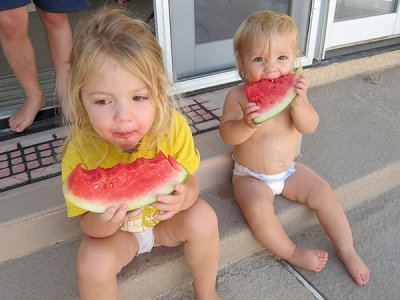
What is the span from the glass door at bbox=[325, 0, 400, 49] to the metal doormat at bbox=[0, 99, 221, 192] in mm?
1954

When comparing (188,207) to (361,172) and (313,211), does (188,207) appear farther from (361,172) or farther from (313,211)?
(361,172)

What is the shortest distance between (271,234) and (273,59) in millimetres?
923

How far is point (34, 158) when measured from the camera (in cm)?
230

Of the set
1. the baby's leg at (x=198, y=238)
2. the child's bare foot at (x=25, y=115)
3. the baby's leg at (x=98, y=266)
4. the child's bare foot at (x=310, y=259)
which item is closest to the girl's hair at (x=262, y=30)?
the baby's leg at (x=198, y=238)

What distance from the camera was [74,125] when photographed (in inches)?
63.4

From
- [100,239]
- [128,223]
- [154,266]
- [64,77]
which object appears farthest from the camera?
[64,77]

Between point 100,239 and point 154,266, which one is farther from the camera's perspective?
point 154,266

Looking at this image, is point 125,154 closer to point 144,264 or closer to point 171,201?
point 171,201

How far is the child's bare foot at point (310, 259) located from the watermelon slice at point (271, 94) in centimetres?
75

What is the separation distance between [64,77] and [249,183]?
1.50 m

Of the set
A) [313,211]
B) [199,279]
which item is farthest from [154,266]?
[313,211]

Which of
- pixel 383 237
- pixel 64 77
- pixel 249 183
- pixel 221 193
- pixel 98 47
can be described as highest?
pixel 98 47

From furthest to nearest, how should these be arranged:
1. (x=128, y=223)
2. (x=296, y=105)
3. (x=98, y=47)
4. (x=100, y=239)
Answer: (x=296, y=105) → (x=128, y=223) → (x=100, y=239) → (x=98, y=47)

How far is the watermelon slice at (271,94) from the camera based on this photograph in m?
1.83
